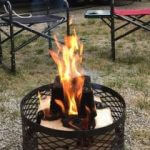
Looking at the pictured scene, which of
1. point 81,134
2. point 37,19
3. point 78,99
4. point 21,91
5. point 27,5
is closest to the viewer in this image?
point 81,134

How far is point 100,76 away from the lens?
5336 millimetres

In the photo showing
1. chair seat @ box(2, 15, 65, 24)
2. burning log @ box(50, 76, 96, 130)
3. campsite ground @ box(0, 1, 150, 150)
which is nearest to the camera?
burning log @ box(50, 76, 96, 130)

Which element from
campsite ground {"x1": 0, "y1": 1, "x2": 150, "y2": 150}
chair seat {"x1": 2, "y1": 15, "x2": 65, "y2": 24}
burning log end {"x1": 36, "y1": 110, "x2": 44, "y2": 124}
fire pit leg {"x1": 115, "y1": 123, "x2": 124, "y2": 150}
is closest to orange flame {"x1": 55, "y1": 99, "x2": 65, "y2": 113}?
burning log end {"x1": 36, "y1": 110, "x2": 44, "y2": 124}

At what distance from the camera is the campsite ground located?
379 cm

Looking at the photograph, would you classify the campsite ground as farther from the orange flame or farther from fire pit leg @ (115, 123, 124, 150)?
the orange flame

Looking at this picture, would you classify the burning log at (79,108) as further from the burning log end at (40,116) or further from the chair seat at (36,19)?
the chair seat at (36,19)

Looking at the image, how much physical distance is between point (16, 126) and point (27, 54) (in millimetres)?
2711

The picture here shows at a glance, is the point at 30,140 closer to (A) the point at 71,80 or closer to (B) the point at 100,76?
(A) the point at 71,80

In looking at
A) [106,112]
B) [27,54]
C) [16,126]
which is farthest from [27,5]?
[106,112]

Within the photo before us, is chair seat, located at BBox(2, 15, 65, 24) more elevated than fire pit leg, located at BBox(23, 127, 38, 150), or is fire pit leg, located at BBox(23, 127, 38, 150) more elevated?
chair seat, located at BBox(2, 15, 65, 24)

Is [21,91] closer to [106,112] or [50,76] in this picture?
[50,76]

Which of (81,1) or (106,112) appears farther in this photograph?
(81,1)

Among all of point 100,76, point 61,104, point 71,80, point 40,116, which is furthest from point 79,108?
point 100,76

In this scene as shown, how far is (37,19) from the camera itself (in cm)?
580
